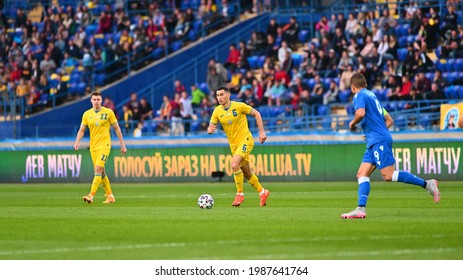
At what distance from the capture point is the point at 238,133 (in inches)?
777

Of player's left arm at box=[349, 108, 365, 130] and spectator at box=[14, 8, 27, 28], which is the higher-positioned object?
spectator at box=[14, 8, 27, 28]

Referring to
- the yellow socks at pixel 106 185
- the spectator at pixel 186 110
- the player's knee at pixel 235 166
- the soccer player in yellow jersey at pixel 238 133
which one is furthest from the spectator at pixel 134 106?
the player's knee at pixel 235 166

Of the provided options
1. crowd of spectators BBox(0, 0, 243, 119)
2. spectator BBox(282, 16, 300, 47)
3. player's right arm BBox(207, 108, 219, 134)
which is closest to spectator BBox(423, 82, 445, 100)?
spectator BBox(282, 16, 300, 47)

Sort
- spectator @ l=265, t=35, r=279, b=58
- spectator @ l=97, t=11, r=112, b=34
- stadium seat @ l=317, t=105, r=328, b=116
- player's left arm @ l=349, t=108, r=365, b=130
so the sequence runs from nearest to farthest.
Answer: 1. player's left arm @ l=349, t=108, r=365, b=130
2. stadium seat @ l=317, t=105, r=328, b=116
3. spectator @ l=265, t=35, r=279, b=58
4. spectator @ l=97, t=11, r=112, b=34

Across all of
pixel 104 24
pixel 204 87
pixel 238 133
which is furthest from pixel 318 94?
pixel 238 133

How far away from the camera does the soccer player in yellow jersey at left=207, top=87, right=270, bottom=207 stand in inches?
764

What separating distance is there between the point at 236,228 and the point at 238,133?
5605mm

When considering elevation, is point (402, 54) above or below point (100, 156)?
above

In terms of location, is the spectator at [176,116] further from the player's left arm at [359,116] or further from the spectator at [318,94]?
the player's left arm at [359,116]

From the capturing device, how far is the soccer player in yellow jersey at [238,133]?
19.4 m

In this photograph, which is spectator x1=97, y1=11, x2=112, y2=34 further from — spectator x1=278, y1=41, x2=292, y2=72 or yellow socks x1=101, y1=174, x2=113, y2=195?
yellow socks x1=101, y1=174, x2=113, y2=195

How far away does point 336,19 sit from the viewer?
3731 centimetres

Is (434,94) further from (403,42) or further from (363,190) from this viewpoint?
(363,190)
